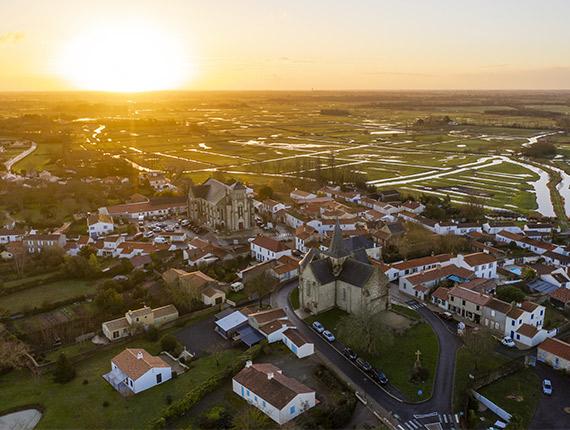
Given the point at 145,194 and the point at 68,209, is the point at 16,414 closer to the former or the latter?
the point at 68,209

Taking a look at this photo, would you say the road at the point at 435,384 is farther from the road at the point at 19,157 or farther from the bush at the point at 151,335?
the road at the point at 19,157

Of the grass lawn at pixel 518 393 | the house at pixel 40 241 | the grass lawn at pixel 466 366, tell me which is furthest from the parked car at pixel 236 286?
the grass lawn at pixel 518 393

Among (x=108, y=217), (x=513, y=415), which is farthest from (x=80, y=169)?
(x=513, y=415)

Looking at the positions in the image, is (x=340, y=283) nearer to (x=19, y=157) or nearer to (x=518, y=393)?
(x=518, y=393)

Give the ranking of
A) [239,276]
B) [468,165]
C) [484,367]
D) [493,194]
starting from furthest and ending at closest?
[468,165] → [493,194] → [239,276] → [484,367]

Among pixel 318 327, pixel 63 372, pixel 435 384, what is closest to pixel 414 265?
pixel 318 327

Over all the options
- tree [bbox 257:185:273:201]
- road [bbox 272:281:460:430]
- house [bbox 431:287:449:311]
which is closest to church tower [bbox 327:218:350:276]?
road [bbox 272:281:460:430]
